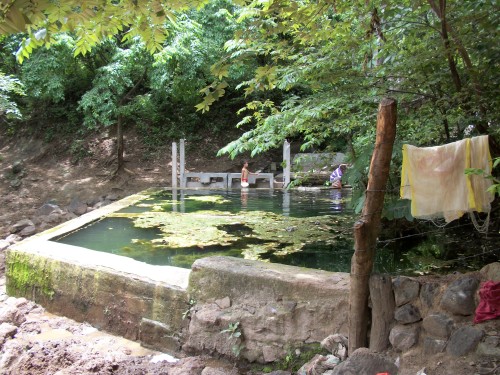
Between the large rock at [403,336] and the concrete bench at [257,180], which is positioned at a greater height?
the concrete bench at [257,180]

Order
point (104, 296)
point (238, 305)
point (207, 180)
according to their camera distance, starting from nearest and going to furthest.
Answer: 1. point (238, 305)
2. point (104, 296)
3. point (207, 180)

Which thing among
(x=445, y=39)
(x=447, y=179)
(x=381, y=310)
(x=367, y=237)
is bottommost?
(x=381, y=310)

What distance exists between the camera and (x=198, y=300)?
4.17 metres

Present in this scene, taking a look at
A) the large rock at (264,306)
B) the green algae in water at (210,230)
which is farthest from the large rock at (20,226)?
the large rock at (264,306)

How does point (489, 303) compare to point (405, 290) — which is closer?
point (489, 303)

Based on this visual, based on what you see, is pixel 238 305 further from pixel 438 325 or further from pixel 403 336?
pixel 438 325

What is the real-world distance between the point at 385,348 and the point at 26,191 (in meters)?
16.9

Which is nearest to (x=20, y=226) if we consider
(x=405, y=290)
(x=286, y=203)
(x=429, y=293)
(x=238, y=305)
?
(x=286, y=203)

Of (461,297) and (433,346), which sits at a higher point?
(461,297)

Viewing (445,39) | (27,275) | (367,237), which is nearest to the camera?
(367,237)

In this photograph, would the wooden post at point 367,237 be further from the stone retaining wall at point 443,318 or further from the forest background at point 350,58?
the forest background at point 350,58

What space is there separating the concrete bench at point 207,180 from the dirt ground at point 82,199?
1.77 metres

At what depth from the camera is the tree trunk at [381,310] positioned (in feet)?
10.5

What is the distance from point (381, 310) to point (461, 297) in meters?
0.54
